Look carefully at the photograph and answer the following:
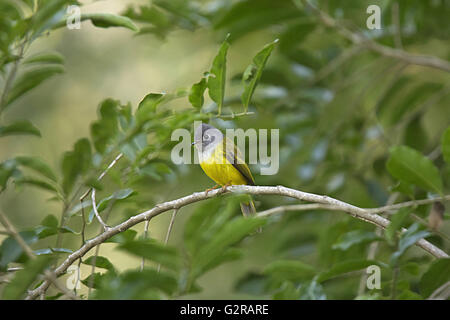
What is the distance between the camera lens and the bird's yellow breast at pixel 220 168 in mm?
3002

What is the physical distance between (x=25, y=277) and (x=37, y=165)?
1.19ft

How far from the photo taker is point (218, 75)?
4.92 feet

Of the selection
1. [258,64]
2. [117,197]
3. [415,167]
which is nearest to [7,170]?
[117,197]

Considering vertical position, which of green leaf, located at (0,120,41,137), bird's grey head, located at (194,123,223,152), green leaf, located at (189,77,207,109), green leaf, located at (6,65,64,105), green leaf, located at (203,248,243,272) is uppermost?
bird's grey head, located at (194,123,223,152)

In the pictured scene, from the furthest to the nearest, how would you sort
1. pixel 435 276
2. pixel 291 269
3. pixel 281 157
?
pixel 281 157, pixel 291 269, pixel 435 276

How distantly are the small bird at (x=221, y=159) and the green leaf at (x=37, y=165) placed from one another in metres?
1.61

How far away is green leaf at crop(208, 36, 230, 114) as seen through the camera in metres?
1.45

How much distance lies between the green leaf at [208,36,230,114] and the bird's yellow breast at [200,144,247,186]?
145cm

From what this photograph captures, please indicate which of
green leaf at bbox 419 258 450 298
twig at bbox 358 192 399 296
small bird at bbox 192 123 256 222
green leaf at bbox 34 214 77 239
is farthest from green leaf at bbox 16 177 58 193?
small bird at bbox 192 123 256 222

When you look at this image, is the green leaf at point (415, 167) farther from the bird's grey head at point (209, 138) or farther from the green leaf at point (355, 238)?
the bird's grey head at point (209, 138)

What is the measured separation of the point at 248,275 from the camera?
320cm

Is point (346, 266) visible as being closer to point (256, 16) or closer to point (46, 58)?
point (46, 58)

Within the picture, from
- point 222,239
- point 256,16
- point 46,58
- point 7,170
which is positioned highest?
point 256,16

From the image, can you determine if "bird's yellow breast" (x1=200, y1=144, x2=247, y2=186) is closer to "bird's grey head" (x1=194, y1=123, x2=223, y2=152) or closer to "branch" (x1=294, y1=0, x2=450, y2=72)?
"bird's grey head" (x1=194, y1=123, x2=223, y2=152)
